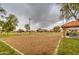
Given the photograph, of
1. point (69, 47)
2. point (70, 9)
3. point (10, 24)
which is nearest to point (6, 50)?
point (10, 24)

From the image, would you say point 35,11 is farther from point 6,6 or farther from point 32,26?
point 6,6

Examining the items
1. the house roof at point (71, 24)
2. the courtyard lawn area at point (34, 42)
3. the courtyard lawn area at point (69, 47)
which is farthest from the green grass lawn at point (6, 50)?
the house roof at point (71, 24)

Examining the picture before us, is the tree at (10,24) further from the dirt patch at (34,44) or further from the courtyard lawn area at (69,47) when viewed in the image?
the courtyard lawn area at (69,47)

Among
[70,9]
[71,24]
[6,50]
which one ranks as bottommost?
[6,50]

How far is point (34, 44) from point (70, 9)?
525 millimetres

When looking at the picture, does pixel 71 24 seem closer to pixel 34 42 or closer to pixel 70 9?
pixel 70 9

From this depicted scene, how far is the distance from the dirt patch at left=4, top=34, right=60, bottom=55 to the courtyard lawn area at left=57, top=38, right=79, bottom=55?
76 mm

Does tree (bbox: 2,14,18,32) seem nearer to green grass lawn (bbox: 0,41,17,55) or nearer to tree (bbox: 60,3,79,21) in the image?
green grass lawn (bbox: 0,41,17,55)

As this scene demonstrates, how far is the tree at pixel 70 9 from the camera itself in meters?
2.19

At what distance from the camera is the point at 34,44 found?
2209mm

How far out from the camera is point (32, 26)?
7.25 ft

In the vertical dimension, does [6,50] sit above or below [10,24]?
below

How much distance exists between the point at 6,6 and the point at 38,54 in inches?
23.4
